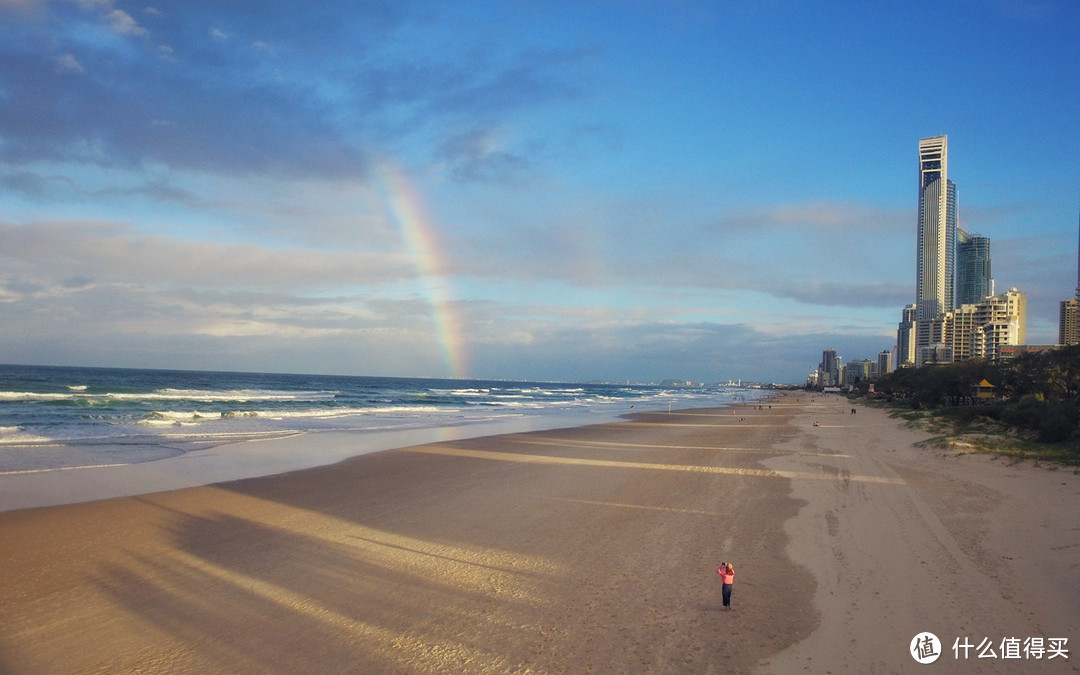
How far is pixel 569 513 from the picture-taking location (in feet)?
34.3

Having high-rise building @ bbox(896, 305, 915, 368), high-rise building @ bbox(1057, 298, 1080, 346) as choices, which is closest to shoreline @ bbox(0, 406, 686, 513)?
high-rise building @ bbox(1057, 298, 1080, 346)

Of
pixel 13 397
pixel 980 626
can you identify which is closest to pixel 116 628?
pixel 980 626

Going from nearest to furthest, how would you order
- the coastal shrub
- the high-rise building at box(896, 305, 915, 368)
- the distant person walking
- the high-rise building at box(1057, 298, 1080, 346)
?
the distant person walking
the coastal shrub
the high-rise building at box(1057, 298, 1080, 346)
the high-rise building at box(896, 305, 915, 368)

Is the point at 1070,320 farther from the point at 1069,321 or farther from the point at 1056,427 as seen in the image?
the point at 1056,427

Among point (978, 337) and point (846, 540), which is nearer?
point (846, 540)

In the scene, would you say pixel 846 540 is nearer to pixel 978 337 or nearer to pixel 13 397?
pixel 13 397

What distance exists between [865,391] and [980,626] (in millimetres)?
109781
